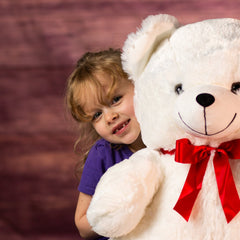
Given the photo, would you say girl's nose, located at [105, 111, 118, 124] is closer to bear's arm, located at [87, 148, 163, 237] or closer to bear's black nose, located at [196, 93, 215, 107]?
bear's arm, located at [87, 148, 163, 237]

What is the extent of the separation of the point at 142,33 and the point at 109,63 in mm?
335

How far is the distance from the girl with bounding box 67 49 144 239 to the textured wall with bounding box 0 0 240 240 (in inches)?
14.7

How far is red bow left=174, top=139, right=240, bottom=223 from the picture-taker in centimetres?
63

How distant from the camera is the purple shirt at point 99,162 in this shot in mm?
1056

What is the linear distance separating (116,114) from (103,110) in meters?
0.04

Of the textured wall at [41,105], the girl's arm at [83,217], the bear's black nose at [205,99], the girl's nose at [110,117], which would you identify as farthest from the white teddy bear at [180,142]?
the textured wall at [41,105]

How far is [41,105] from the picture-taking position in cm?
149

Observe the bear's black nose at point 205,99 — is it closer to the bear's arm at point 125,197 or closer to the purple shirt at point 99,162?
the bear's arm at point 125,197

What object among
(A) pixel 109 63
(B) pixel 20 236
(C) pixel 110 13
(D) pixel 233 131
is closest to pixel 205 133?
(D) pixel 233 131

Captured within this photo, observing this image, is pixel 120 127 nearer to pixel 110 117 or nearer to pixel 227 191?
pixel 110 117

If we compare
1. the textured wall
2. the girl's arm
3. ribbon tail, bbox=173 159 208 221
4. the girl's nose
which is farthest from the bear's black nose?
the textured wall

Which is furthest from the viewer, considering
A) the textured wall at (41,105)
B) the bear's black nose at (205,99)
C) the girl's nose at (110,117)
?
the textured wall at (41,105)

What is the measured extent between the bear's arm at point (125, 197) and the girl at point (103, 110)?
0.29 metres

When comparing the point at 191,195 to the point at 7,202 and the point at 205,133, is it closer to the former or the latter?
the point at 205,133
